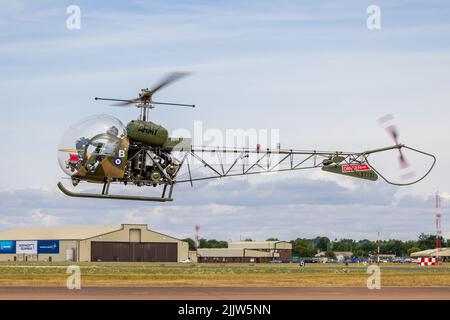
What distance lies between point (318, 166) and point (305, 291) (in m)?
8.01

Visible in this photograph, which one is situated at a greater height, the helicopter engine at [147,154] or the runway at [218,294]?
Answer: the helicopter engine at [147,154]

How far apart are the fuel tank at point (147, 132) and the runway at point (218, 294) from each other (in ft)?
27.0

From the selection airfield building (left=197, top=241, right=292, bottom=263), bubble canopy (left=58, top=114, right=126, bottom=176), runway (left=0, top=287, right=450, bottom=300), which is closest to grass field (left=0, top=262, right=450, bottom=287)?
runway (left=0, top=287, right=450, bottom=300)

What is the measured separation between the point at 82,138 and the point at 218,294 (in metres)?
11.1

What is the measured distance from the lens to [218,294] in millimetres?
38656

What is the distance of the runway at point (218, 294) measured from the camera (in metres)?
36.0

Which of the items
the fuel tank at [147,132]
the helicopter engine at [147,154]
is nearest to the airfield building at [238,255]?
the helicopter engine at [147,154]

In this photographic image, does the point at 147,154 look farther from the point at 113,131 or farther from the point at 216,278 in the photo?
the point at 216,278

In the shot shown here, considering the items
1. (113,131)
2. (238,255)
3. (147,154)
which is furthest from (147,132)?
(238,255)

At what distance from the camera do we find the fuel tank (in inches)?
1502

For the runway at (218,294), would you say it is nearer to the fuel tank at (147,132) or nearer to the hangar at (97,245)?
the fuel tank at (147,132)

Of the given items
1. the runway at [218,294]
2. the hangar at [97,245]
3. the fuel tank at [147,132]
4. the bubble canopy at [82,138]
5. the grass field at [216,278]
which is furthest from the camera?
the hangar at [97,245]
